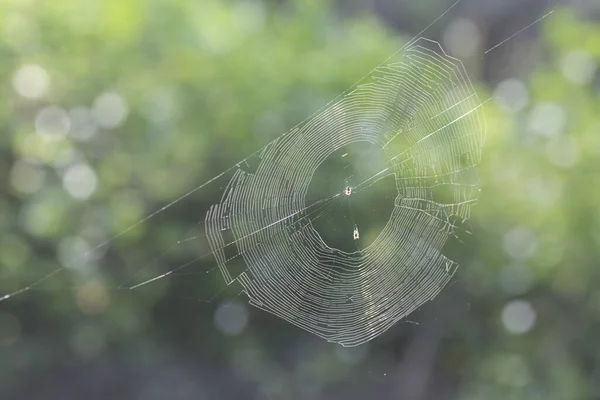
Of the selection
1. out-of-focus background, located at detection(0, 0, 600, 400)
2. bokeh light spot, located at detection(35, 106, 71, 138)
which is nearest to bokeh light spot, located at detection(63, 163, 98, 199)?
out-of-focus background, located at detection(0, 0, 600, 400)

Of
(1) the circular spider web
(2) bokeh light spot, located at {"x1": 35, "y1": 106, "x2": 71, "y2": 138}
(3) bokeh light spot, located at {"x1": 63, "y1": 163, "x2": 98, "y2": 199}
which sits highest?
(2) bokeh light spot, located at {"x1": 35, "y1": 106, "x2": 71, "y2": 138}

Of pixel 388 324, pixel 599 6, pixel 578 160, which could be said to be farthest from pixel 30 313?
pixel 599 6

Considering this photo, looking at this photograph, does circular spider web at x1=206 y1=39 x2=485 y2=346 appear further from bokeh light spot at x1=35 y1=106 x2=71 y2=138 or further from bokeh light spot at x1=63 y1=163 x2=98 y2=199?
bokeh light spot at x1=35 y1=106 x2=71 y2=138

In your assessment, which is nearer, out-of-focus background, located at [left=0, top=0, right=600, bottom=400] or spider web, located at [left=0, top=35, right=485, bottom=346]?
spider web, located at [left=0, top=35, right=485, bottom=346]

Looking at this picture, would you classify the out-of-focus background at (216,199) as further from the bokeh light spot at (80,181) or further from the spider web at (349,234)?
the spider web at (349,234)

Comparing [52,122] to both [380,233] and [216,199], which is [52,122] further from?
[380,233]

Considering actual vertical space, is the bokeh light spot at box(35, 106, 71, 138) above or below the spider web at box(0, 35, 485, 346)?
above

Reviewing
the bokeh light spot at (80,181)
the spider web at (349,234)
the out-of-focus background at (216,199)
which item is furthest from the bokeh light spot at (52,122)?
the spider web at (349,234)

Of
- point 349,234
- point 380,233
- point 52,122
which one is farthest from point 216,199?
point 52,122

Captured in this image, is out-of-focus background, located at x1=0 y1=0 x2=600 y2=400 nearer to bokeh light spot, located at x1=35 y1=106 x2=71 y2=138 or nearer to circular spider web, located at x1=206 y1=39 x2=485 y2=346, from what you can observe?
bokeh light spot, located at x1=35 y1=106 x2=71 y2=138
